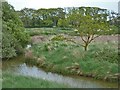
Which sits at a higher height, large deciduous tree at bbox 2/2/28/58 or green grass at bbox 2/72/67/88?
large deciduous tree at bbox 2/2/28/58

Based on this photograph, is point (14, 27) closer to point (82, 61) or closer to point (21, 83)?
point (82, 61)

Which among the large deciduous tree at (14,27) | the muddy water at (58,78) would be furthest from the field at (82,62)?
the large deciduous tree at (14,27)

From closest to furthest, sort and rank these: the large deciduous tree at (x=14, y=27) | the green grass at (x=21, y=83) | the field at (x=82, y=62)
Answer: the green grass at (x=21, y=83)
the field at (x=82, y=62)
the large deciduous tree at (x=14, y=27)

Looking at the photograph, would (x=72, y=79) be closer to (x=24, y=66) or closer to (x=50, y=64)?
(x=50, y=64)

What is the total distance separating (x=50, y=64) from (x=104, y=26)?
613 centimetres

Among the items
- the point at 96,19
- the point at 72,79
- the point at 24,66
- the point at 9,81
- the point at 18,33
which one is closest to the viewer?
the point at 9,81

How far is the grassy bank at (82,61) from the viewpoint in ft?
63.9

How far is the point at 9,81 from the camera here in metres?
12.5

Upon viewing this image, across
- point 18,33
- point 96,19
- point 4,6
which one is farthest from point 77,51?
point 4,6

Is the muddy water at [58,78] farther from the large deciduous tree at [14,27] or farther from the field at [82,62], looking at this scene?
the large deciduous tree at [14,27]

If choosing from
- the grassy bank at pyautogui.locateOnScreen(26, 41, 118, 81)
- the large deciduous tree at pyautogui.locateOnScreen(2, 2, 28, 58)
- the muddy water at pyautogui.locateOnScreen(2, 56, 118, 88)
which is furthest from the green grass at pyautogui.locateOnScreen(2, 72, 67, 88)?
the large deciduous tree at pyautogui.locateOnScreen(2, 2, 28, 58)

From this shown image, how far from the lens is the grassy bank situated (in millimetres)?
19469

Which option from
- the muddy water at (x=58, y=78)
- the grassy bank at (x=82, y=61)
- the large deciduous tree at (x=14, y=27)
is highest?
the large deciduous tree at (x=14, y=27)

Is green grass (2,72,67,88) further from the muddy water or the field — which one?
the field
